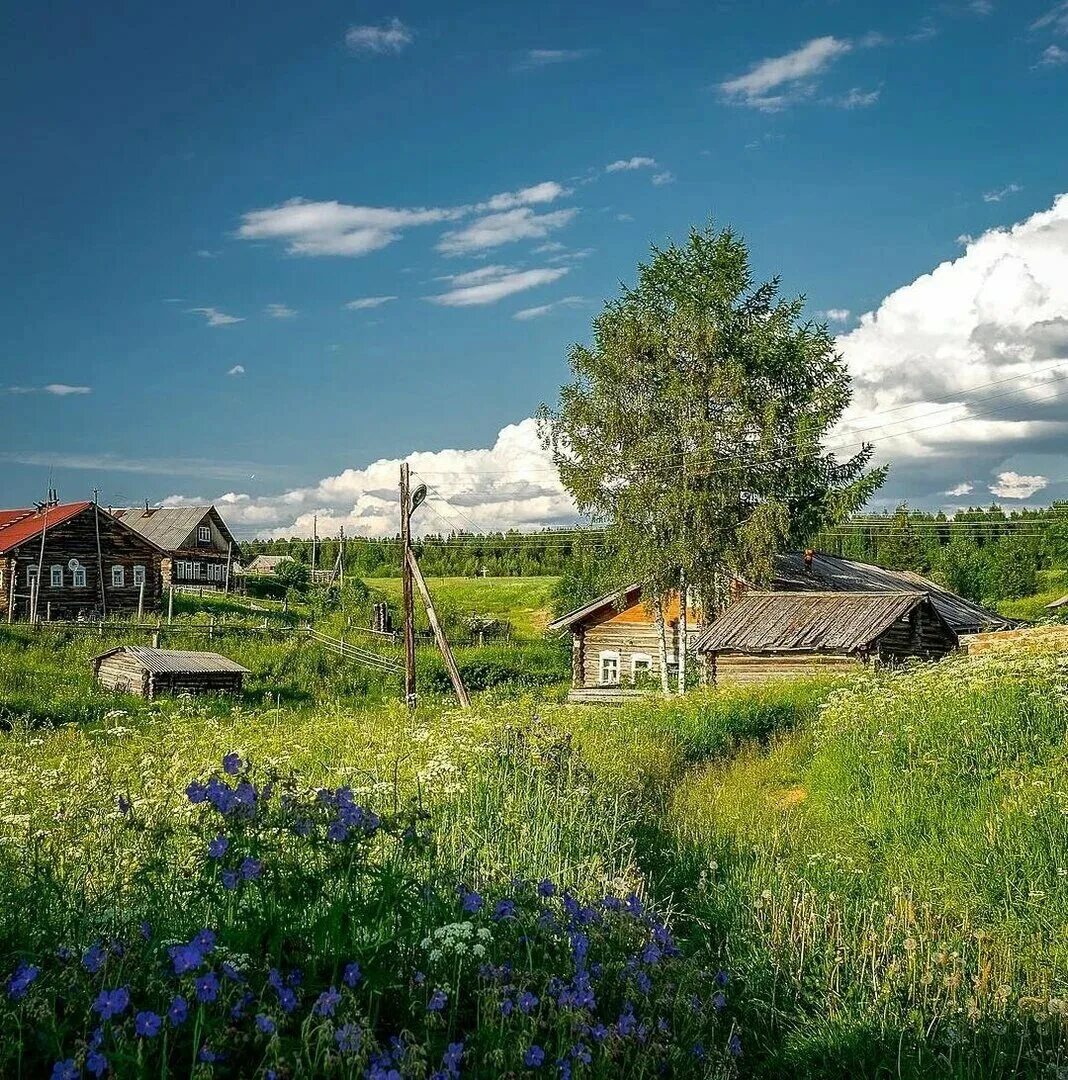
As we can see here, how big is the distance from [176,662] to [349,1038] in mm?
30512

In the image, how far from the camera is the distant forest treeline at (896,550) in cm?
8175

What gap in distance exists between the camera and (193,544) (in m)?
65.1

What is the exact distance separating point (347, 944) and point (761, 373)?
99.1 ft

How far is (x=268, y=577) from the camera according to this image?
7250 centimetres

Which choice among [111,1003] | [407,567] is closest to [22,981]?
[111,1003]

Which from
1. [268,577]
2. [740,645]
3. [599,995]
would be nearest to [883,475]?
[740,645]

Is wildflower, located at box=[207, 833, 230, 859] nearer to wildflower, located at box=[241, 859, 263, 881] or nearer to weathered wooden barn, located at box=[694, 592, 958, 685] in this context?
wildflower, located at box=[241, 859, 263, 881]

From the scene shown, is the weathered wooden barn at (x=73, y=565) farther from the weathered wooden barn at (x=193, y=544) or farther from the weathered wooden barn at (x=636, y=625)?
the weathered wooden barn at (x=636, y=625)

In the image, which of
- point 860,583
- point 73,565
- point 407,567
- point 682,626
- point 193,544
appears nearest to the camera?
point 407,567

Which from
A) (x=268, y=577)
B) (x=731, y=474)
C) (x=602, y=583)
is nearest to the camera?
(x=731, y=474)

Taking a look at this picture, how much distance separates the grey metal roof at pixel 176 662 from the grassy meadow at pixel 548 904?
16.1 meters

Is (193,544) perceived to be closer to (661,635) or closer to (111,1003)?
(661,635)

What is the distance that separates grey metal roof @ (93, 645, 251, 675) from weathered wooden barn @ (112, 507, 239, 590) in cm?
3126

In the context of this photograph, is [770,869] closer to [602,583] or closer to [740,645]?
[740,645]
